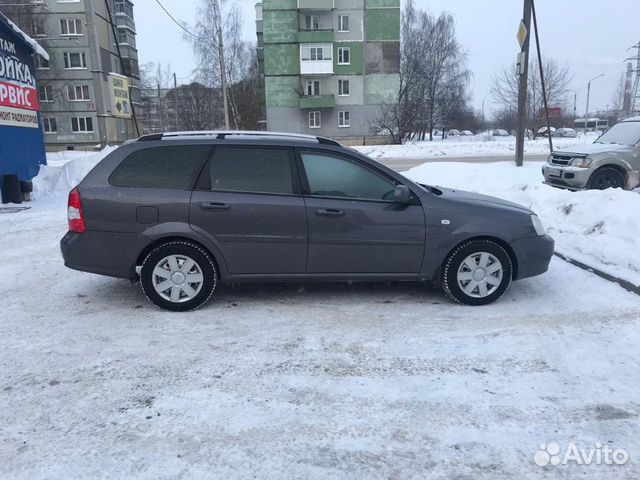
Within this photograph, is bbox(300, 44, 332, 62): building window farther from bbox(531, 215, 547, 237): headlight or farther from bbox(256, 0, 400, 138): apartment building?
bbox(531, 215, 547, 237): headlight

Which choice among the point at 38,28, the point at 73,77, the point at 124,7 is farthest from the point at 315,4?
the point at 124,7

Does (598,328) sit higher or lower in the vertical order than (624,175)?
lower

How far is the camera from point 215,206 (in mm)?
4887

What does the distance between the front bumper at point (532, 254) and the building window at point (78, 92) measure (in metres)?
54.2

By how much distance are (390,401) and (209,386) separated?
1.21 metres

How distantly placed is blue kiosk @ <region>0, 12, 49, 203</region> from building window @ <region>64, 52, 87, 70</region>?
41.7 metres

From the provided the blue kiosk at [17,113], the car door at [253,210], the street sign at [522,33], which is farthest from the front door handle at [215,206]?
the street sign at [522,33]

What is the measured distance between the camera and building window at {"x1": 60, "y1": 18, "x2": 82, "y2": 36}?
1986 inches

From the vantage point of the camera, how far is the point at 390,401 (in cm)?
330

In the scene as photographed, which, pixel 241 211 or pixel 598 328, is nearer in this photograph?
pixel 598 328

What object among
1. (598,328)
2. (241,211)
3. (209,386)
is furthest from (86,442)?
(598,328)

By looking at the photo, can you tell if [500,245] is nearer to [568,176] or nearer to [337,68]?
[568,176]

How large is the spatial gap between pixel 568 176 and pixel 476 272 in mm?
Answer: 7921

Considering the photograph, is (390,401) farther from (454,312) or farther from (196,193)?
(196,193)
